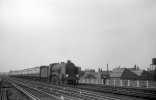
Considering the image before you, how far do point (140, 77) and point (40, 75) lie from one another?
40597 millimetres

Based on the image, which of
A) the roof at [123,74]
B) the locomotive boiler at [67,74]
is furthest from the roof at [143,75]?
the locomotive boiler at [67,74]

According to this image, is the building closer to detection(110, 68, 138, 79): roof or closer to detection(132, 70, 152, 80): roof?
detection(110, 68, 138, 79): roof

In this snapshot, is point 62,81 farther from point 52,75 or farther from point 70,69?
point 52,75

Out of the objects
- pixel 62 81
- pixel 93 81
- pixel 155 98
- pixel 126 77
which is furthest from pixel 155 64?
pixel 155 98

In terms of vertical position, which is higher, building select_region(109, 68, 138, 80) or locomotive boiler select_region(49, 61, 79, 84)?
locomotive boiler select_region(49, 61, 79, 84)

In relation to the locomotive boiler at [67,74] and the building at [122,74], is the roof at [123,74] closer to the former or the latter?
the building at [122,74]

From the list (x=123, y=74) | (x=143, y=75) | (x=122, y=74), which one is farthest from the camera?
(x=143, y=75)

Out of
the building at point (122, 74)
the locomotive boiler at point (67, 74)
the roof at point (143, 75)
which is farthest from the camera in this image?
the roof at point (143, 75)

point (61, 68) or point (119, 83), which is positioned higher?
point (61, 68)

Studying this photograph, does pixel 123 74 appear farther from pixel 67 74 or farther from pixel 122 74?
pixel 67 74

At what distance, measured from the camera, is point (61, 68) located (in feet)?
91.2

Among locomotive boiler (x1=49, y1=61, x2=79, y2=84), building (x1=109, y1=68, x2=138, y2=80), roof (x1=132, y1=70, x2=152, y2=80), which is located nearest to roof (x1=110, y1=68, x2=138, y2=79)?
building (x1=109, y1=68, x2=138, y2=80)

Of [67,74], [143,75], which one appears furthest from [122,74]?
[67,74]

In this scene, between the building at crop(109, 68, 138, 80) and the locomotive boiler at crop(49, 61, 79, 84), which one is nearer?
the locomotive boiler at crop(49, 61, 79, 84)
